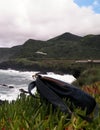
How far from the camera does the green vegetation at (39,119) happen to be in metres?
4.45

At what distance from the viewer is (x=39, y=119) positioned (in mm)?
4574

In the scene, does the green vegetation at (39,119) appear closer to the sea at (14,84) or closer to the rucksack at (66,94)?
the rucksack at (66,94)

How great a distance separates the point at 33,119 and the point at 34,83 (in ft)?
4.74

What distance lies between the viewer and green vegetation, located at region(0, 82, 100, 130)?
445cm

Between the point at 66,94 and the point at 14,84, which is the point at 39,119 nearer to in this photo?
the point at 66,94

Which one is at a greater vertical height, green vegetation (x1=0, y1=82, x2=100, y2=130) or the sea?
green vegetation (x1=0, y1=82, x2=100, y2=130)

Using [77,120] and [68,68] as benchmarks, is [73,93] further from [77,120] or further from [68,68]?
[68,68]

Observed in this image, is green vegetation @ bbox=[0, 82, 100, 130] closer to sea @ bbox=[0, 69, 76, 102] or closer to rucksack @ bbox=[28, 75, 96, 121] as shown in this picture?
rucksack @ bbox=[28, 75, 96, 121]

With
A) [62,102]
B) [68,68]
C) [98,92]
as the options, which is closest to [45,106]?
[62,102]

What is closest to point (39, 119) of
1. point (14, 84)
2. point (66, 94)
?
point (66, 94)

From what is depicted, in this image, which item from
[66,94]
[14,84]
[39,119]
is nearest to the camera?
[39,119]

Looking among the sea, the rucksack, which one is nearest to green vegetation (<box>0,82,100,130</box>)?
the rucksack

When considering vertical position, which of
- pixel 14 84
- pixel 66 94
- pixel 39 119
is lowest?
pixel 14 84

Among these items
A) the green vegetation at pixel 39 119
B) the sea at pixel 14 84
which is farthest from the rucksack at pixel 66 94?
the sea at pixel 14 84
